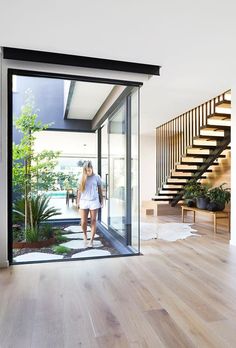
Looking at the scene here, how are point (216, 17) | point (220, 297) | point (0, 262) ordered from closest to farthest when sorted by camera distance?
point (220, 297) → point (216, 17) → point (0, 262)

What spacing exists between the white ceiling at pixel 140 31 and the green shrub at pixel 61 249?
264 centimetres

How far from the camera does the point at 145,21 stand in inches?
95.8

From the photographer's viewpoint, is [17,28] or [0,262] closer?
[17,28]

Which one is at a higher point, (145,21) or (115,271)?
(145,21)

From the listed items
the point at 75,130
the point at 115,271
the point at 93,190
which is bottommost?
the point at 115,271

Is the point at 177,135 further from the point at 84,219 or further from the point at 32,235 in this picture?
the point at 32,235

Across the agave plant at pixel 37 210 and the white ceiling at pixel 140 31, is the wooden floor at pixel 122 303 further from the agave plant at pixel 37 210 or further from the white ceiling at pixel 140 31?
the white ceiling at pixel 140 31

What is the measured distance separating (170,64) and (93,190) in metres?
2.17

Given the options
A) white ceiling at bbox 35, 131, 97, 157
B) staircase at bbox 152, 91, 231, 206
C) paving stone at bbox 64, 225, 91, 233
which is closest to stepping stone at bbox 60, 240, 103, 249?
paving stone at bbox 64, 225, 91, 233

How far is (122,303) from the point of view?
208 centimetres

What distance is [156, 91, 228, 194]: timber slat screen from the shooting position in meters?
5.02

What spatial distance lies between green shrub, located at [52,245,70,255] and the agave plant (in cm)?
45

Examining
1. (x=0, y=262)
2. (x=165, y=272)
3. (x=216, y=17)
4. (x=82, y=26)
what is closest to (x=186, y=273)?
(x=165, y=272)

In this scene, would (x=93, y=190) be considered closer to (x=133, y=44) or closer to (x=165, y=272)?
(x=165, y=272)
